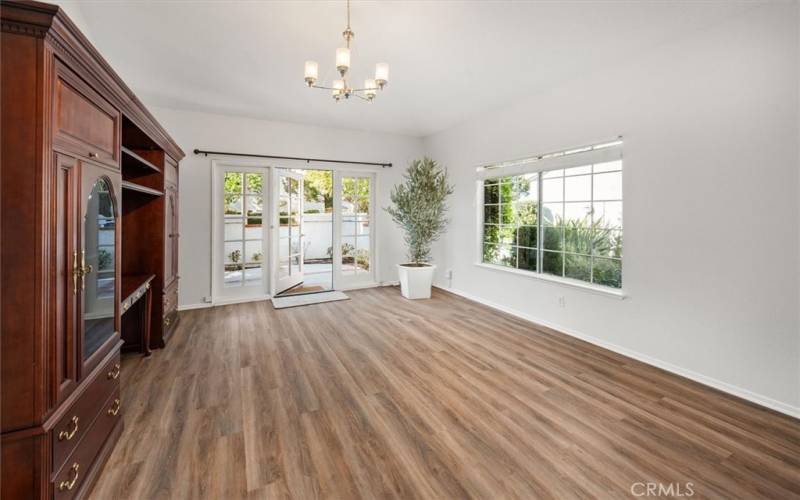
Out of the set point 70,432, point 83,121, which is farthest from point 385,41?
point 70,432

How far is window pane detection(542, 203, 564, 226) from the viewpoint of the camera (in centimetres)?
399

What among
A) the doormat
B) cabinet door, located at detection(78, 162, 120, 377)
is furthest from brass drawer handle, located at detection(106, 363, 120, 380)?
the doormat

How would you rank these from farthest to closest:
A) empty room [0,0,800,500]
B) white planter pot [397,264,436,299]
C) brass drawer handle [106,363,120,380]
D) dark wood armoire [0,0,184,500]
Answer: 1. white planter pot [397,264,436,299]
2. brass drawer handle [106,363,120,380]
3. empty room [0,0,800,500]
4. dark wood armoire [0,0,184,500]

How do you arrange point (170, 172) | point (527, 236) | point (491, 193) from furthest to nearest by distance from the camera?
point (491, 193)
point (527, 236)
point (170, 172)

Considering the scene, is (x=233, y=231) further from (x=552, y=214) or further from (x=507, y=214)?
(x=552, y=214)

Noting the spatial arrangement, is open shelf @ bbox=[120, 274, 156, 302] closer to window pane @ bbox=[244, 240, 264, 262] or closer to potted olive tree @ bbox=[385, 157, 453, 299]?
window pane @ bbox=[244, 240, 264, 262]

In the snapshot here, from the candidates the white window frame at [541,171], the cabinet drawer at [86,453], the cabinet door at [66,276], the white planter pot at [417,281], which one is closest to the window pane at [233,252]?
the white planter pot at [417,281]

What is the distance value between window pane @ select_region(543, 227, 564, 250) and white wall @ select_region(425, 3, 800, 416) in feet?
1.89

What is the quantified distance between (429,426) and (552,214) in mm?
2952

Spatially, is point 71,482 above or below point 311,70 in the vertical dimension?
below

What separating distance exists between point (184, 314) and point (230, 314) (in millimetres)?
606

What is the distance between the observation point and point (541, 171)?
13.5 feet

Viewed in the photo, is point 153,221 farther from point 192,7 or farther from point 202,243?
point 192,7

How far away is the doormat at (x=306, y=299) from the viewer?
16.3 feet
